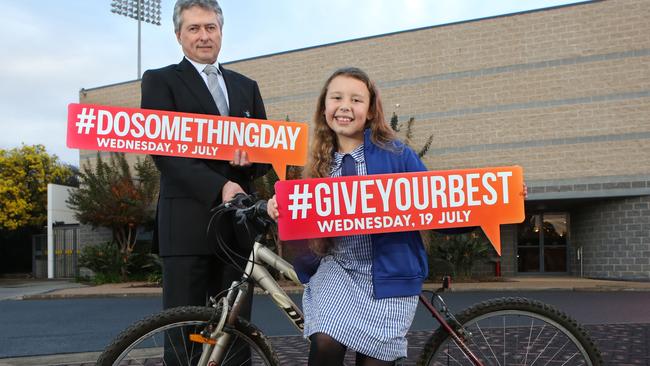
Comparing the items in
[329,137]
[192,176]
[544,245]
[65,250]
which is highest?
[329,137]

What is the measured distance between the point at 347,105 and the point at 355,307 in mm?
817

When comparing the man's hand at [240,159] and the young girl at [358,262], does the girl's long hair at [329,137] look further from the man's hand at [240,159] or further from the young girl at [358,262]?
the man's hand at [240,159]

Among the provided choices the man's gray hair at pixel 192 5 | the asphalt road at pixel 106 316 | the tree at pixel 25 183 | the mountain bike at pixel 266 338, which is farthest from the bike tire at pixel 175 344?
the tree at pixel 25 183

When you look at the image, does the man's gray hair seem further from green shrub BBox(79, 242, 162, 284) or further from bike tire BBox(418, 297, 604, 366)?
green shrub BBox(79, 242, 162, 284)

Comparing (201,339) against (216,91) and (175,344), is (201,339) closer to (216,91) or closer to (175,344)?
(175,344)

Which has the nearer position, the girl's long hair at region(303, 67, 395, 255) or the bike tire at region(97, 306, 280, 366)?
the bike tire at region(97, 306, 280, 366)

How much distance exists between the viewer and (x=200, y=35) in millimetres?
2795

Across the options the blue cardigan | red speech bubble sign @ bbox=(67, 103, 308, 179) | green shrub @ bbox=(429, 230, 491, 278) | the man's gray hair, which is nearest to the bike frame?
the blue cardigan

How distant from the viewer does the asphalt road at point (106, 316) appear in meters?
7.19

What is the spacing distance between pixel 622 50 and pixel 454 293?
977cm

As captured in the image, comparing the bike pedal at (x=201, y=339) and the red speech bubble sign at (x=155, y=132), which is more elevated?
the red speech bubble sign at (x=155, y=132)

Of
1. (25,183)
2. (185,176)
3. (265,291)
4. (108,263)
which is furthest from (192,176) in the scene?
(25,183)

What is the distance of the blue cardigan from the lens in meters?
2.29

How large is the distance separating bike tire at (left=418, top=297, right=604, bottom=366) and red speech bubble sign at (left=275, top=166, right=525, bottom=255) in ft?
1.15
